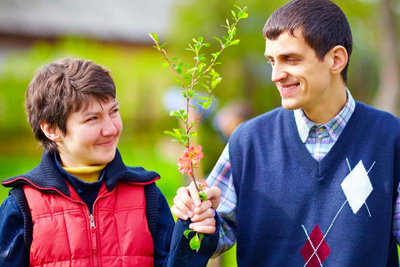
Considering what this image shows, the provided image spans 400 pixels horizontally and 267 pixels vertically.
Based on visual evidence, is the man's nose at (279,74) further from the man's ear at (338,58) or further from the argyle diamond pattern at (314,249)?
the argyle diamond pattern at (314,249)

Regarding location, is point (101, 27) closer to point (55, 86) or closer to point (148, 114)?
point (148, 114)

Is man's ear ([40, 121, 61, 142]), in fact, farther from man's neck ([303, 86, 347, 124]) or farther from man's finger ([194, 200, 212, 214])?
man's neck ([303, 86, 347, 124])

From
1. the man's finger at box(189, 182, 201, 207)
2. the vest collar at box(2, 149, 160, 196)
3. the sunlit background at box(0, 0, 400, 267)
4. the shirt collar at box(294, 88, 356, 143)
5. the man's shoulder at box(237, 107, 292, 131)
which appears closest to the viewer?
the man's finger at box(189, 182, 201, 207)

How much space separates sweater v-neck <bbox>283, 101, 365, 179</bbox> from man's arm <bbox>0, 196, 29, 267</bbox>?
51.9 inches

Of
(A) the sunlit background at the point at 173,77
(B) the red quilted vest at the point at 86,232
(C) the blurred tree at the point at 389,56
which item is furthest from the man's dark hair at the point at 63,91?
(C) the blurred tree at the point at 389,56

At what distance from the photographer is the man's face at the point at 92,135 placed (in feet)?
8.28

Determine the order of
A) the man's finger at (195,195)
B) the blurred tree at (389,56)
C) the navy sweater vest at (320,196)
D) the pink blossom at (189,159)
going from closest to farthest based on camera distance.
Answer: the pink blossom at (189,159)
the man's finger at (195,195)
the navy sweater vest at (320,196)
the blurred tree at (389,56)

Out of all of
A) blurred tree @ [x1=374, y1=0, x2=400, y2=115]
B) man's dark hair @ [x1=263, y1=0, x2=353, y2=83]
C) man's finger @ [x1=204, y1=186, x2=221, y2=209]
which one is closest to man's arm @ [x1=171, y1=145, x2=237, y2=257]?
man's finger @ [x1=204, y1=186, x2=221, y2=209]

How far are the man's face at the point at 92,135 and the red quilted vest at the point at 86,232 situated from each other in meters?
0.15

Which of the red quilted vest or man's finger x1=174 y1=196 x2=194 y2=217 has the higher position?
man's finger x1=174 y1=196 x2=194 y2=217

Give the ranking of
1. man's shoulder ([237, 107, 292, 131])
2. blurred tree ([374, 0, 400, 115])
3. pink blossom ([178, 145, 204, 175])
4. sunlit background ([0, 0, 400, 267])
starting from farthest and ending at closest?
sunlit background ([0, 0, 400, 267]) → blurred tree ([374, 0, 400, 115]) → man's shoulder ([237, 107, 292, 131]) → pink blossom ([178, 145, 204, 175])

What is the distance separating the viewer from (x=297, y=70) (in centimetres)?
255

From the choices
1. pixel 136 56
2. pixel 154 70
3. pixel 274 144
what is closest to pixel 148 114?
pixel 154 70

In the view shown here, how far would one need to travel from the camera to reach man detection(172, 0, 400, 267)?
101 inches
